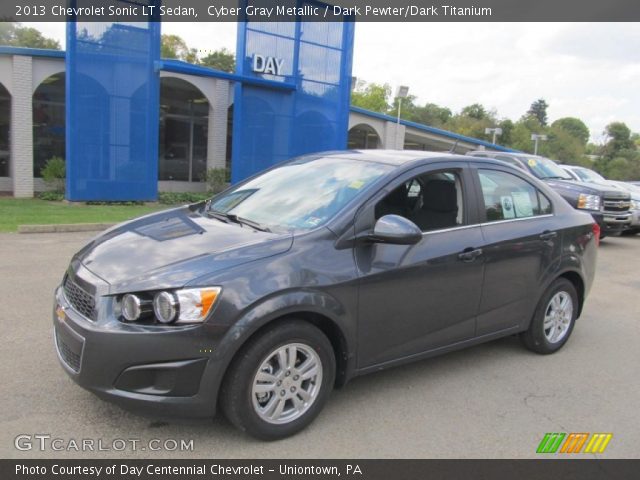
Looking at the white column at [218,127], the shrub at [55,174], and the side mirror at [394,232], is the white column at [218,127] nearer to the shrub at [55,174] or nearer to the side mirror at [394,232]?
the shrub at [55,174]

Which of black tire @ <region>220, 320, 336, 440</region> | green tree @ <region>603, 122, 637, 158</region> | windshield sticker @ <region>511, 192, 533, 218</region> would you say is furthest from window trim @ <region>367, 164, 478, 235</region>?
green tree @ <region>603, 122, 637, 158</region>

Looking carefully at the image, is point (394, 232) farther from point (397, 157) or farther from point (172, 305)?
point (172, 305)

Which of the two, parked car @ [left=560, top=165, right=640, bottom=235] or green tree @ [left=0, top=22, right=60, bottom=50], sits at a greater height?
green tree @ [left=0, top=22, right=60, bottom=50]

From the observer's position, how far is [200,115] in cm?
2020

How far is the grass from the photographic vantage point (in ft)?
34.9

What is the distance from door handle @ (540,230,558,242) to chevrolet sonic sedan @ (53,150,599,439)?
2 cm

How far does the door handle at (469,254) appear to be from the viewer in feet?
13.2

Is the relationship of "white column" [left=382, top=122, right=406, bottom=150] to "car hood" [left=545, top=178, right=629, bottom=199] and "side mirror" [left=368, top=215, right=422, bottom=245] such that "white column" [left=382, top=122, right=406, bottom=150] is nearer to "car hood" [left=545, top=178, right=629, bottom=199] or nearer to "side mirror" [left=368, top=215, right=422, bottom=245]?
"car hood" [left=545, top=178, right=629, bottom=199]

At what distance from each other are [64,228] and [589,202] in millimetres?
10240

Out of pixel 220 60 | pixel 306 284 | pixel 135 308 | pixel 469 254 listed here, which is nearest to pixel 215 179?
pixel 469 254

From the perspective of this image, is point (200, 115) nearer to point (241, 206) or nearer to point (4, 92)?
point (4, 92)

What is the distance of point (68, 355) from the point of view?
10.4 ft

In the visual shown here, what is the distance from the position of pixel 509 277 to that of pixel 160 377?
2814 mm
